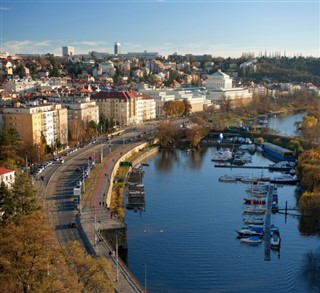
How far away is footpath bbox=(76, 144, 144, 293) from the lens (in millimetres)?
7579

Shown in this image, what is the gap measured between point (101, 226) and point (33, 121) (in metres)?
8.20

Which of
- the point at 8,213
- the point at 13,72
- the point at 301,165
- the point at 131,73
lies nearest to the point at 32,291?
the point at 8,213

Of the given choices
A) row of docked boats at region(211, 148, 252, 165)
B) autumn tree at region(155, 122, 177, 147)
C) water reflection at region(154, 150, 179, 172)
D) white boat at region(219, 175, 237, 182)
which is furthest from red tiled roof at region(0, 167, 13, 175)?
autumn tree at region(155, 122, 177, 147)

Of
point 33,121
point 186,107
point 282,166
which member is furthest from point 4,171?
point 186,107

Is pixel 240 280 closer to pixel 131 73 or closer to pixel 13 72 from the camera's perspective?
pixel 13 72

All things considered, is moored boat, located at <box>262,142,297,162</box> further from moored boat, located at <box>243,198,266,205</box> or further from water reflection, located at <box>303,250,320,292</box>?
water reflection, located at <box>303,250,320,292</box>

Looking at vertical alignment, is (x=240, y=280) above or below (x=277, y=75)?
below

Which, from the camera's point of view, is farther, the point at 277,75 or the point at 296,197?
the point at 277,75

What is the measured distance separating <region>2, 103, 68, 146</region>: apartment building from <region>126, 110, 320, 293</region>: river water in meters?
4.84

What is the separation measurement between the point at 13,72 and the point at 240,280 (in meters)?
32.3

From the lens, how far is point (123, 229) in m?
9.58

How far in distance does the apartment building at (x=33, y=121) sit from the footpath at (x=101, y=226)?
4036 millimetres

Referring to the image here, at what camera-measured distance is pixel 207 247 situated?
381 inches

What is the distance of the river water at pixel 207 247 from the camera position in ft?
27.1
